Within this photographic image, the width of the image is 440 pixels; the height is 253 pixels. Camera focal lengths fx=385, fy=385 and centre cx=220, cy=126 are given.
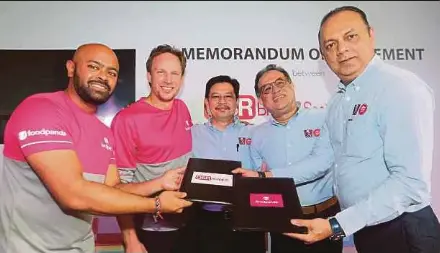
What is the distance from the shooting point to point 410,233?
165cm

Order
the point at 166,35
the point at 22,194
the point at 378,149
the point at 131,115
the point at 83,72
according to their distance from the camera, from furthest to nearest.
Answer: the point at 166,35 → the point at 131,115 → the point at 83,72 → the point at 378,149 → the point at 22,194

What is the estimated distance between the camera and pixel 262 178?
1887 millimetres

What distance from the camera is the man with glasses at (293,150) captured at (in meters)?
1.94

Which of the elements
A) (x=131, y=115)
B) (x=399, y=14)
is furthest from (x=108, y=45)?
(x=399, y=14)

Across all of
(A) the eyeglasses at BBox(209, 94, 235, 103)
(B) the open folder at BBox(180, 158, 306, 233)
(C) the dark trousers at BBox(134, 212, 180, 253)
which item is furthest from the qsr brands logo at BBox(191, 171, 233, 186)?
(A) the eyeglasses at BBox(209, 94, 235, 103)

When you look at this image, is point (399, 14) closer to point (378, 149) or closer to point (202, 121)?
point (378, 149)

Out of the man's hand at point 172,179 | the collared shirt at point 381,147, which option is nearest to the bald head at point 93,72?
the man's hand at point 172,179

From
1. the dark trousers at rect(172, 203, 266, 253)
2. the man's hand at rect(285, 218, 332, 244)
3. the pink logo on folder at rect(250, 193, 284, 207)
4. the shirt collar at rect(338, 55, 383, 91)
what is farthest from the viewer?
the dark trousers at rect(172, 203, 266, 253)

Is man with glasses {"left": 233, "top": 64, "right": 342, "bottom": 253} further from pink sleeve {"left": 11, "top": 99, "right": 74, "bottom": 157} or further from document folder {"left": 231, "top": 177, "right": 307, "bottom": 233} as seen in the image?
pink sleeve {"left": 11, "top": 99, "right": 74, "bottom": 157}

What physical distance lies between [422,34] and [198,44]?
1.26 metres

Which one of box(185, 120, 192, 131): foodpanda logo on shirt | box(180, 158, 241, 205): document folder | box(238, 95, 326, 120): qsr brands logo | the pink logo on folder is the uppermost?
box(238, 95, 326, 120): qsr brands logo

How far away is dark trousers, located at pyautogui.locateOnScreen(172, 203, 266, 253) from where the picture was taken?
6.20 ft

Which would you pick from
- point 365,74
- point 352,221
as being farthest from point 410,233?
point 365,74

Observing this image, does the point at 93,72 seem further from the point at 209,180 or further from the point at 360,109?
the point at 360,109
